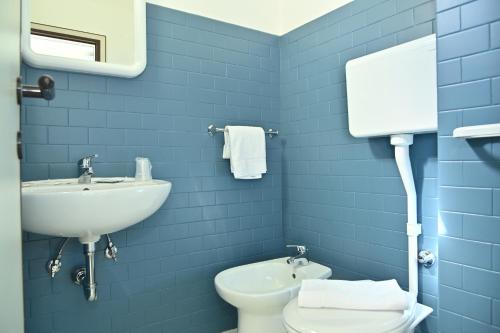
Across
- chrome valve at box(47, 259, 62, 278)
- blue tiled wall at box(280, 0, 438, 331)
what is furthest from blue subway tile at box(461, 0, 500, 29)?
chrome valve at box(47, 259, 62, 278)

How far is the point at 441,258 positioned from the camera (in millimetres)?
1099

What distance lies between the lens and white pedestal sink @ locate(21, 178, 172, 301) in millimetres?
1110

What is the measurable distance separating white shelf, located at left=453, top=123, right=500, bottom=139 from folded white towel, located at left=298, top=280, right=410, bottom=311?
0.61 metres

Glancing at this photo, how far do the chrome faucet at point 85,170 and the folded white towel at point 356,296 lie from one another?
3.29 ft

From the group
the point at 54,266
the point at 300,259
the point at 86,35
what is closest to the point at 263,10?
the point at 86,35

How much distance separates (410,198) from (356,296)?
48 centimetres

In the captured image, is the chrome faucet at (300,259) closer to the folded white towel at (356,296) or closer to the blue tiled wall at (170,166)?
the blue tiled wall at (170,166)

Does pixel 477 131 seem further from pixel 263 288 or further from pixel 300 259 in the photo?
pixel 263 288

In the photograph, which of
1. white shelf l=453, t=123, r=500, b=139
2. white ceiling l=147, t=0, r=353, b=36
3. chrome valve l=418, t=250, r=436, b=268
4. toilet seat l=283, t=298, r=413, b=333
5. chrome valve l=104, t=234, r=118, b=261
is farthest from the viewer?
white ceiling l=147, t=0, r=353, b=36

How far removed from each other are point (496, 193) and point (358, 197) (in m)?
0.77

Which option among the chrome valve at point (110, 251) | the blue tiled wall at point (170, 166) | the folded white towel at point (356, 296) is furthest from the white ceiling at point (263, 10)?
the folded white towel at point (356, 296)

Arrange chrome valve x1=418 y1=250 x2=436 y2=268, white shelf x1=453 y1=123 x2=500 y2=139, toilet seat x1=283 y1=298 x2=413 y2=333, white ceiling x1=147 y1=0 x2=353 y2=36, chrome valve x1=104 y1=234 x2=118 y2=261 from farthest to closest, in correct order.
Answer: white ceiling x1=147 y1=0 x2=353 y2=36 < chrome valve x1=104 y1=234 x2=118 y2=261 < chrome valve x1=418 y1=250 x2=436 y2=268 < toilet seat x1=283 y1=298 x2=413 y2=333 < white shelf x1=453 y1=123 x2=500 y2=139

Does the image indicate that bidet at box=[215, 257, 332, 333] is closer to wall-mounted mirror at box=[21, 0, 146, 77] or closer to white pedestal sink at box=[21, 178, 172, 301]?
white pedestal sink at box=[21, 178, 172, 301]

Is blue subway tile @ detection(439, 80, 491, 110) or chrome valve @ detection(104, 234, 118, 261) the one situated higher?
blue subway tile @ detection(439, 80, 491, 110)
